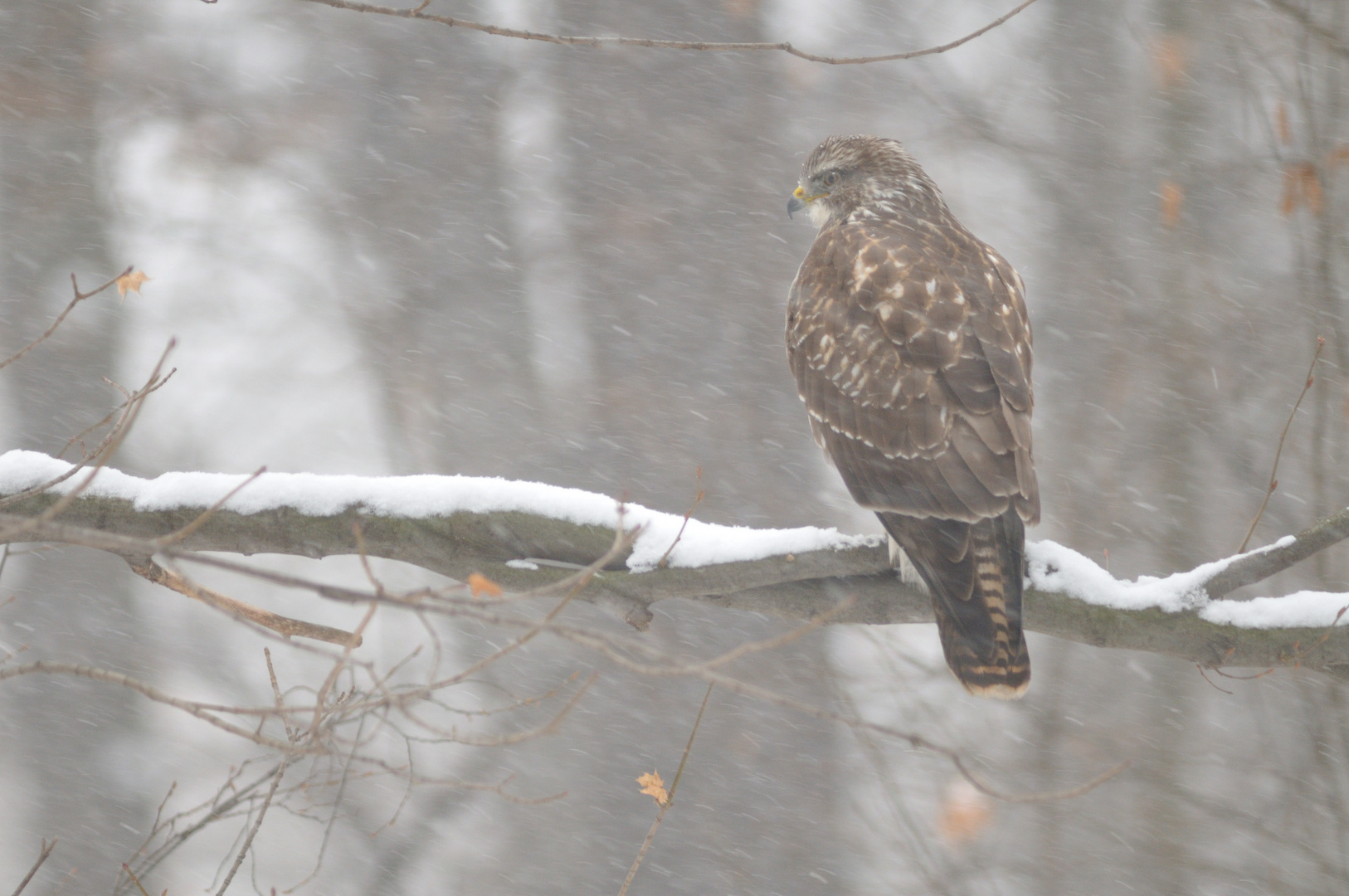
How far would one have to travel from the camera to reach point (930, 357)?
3.29 metres

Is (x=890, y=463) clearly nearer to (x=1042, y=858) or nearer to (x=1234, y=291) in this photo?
(x=1042, y=858)

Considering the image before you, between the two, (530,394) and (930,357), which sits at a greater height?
(930,357)

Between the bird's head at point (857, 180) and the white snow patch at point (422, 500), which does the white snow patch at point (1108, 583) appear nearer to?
the white snow patch at point (422, 500)

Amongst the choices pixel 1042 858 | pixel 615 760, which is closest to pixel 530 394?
pixel 615 760

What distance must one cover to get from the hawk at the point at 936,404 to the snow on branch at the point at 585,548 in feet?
0.80

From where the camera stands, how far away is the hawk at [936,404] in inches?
115

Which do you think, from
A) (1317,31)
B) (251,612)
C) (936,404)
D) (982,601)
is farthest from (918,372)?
(1317,31)

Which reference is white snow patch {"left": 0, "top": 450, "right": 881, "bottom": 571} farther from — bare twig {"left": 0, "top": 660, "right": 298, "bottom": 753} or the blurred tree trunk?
the blurred tree trunk

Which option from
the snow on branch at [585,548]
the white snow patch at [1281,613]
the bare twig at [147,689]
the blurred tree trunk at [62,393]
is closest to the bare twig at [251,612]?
the snow on branch at [585,548]

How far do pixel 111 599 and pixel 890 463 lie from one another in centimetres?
693

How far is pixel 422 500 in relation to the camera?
2842mm

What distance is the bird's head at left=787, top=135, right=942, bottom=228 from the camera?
429 cm

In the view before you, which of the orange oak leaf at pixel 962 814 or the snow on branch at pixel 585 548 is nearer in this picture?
the snow on branch at pixel 585 548

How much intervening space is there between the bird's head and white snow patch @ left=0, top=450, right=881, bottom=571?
188 cm
